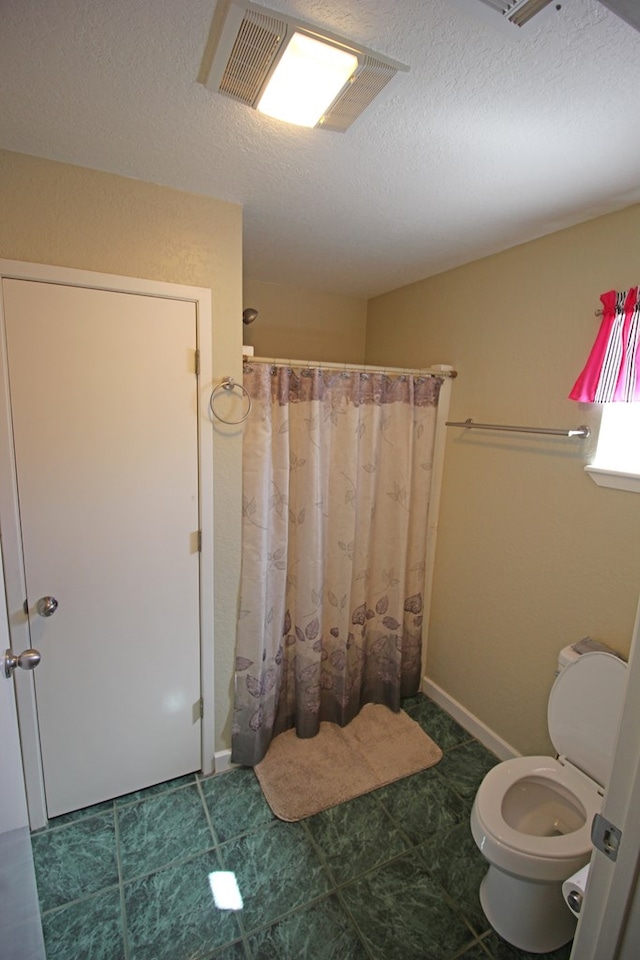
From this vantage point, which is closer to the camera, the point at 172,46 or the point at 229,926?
the point at 172,46

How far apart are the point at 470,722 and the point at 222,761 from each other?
50.5 inches

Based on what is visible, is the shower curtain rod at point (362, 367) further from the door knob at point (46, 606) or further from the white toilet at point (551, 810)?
the white toilet at point (551, 810)

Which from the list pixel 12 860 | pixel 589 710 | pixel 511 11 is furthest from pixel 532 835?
pixel 511 11

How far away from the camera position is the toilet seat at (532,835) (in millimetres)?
1259

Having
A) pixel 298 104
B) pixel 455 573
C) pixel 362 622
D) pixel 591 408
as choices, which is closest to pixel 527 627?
pixel 455 573

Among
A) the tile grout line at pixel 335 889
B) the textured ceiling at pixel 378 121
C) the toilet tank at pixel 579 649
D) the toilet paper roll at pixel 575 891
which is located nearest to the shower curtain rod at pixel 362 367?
the textured ceiling at pixel 378 121

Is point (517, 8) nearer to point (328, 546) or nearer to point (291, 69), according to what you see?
point (291, 69)

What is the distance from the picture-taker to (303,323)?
2789 mm

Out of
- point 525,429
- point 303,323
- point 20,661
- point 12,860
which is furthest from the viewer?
point 303,323

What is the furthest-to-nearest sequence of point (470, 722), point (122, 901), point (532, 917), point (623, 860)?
point (470, 722), point (122, 901), point (532, 917), point (623, 860)

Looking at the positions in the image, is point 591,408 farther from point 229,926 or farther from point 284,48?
point 229,926

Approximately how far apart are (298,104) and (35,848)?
2603 millimetres

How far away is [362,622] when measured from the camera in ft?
7.70

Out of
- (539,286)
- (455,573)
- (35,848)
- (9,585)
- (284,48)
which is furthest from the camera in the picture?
(455,573)
